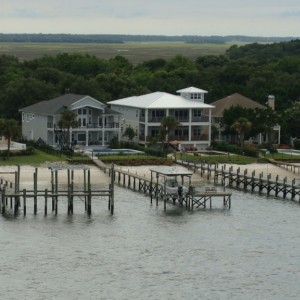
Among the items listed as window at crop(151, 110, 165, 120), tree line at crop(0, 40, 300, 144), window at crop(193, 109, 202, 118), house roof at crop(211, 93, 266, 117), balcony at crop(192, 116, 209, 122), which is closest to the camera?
window at crop(151, 110, 165, 120)

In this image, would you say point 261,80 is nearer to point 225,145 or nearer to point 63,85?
point 63,85

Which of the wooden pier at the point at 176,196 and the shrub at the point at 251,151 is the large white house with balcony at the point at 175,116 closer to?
the shrub at the point at 251,151

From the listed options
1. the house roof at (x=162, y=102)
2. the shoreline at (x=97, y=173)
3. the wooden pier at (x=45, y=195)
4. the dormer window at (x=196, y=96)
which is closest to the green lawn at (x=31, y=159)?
the shoreline at (x=97, y=173)

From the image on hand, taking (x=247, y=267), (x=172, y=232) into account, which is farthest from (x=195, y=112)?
(x=247, y=267)

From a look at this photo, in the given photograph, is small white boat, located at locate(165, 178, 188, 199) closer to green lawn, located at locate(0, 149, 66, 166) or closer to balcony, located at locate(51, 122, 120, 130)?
green lawn, located at locate(0, 149, 66, 166)

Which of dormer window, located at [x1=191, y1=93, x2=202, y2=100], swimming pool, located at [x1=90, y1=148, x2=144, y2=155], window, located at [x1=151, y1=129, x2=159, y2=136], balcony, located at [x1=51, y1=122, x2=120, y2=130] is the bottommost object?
swimming pool, located at [x1=90, y1=148, x2=144, y2=155]

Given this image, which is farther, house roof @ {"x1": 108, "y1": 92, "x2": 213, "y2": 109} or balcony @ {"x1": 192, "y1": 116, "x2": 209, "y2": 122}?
balcony @ {"x1": 192, "y1": 116, "x2": 209, "y2": 122}

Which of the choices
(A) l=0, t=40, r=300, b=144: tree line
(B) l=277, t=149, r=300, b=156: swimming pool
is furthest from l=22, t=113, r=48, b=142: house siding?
(B) l=277, t=149, r=300, b=156: swimming pool
